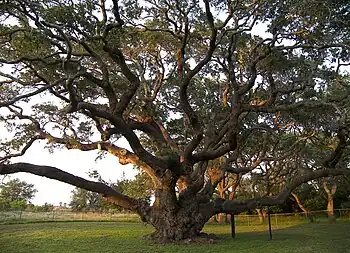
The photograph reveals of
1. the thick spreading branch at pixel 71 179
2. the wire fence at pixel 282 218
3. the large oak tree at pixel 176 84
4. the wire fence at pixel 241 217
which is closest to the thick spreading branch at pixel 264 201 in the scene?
the large oak tree at pixel 176 84

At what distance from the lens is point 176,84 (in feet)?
49.5

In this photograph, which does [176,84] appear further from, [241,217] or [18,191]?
[18,191]

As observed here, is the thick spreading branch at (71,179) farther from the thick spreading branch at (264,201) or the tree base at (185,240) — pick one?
the thick spreading branch at (264,201)

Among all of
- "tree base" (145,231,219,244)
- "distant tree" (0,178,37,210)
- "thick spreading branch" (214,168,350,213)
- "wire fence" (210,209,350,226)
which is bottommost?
"tree base" (145,231,219,244)

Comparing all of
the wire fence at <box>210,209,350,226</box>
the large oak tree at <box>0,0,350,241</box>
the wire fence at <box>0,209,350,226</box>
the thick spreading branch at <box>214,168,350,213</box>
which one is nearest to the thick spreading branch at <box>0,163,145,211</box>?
the large oak tree at <box>0,0,350,241</box>

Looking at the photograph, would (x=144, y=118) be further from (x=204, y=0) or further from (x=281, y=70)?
(x=204, y=0)

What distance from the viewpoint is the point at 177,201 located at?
13.1 m

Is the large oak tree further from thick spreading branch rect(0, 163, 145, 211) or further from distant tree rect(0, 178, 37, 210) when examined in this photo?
distant tree rect(0, 178, 37, 210)

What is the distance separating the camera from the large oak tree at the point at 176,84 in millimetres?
9203

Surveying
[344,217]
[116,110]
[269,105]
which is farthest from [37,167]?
[344,217]

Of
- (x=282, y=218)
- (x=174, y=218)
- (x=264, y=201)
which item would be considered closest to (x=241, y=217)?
(x=282, y=218)

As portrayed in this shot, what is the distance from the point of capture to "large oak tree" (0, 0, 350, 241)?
30.2 ft

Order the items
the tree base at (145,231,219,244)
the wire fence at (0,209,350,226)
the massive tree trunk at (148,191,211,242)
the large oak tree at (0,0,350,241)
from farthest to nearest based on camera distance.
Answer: the wire fence at (0,209,350,226) < the massive tree trunk at (148,191,211,242) < the tree base at (145,231,219,244) < the large oak tree at (0,0,350,241)

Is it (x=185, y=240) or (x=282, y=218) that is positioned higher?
(x=282, y=218)
